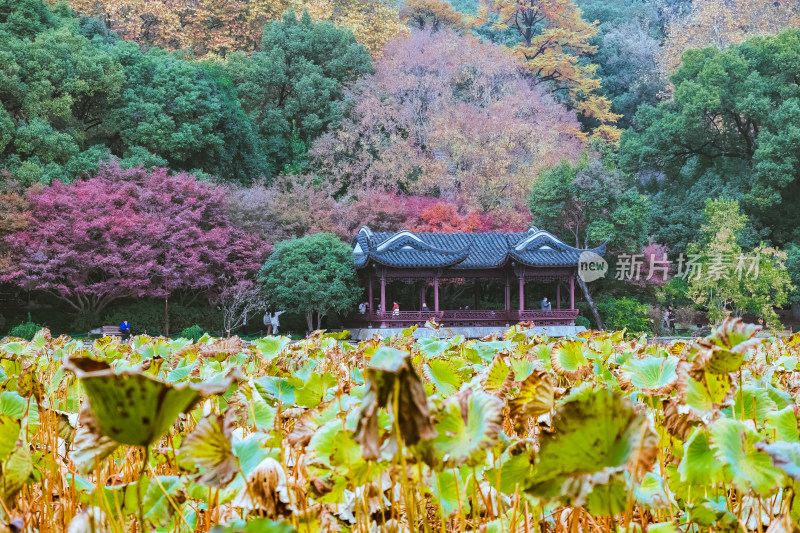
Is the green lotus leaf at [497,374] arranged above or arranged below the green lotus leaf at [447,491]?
above

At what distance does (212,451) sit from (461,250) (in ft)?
58.7

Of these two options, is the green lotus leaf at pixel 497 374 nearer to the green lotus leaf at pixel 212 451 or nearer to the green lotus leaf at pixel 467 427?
the green lotus leaf at pixel 467 427

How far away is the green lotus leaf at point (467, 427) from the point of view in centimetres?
81

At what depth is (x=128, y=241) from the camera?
17250 millimetres

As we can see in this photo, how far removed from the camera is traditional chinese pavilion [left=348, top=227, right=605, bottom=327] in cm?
1817

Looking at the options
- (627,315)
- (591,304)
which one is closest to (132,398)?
(627,315)

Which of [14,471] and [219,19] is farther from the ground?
[219,19]

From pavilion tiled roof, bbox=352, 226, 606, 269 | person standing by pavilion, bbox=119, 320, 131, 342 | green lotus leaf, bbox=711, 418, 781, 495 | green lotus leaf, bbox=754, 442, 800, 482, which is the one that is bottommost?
person standing by pavilion, bbox=119, 320, 131, 342

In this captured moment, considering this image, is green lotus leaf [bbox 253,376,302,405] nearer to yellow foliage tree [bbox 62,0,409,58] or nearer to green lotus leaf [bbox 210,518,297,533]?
green lotus leaf [bbox 210,518,297,533]

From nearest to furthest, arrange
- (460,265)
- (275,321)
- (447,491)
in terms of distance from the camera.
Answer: (447,491), (275,321), (460,265)

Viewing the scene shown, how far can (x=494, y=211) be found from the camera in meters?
23.1

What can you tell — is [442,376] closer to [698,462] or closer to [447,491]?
[447,491]

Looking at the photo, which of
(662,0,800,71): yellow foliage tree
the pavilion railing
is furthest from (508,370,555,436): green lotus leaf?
(662,0,800,71): yellow foliage tree

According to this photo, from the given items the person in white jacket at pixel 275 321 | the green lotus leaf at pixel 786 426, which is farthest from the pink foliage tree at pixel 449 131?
the green lotus leaf at pixel 786 426
